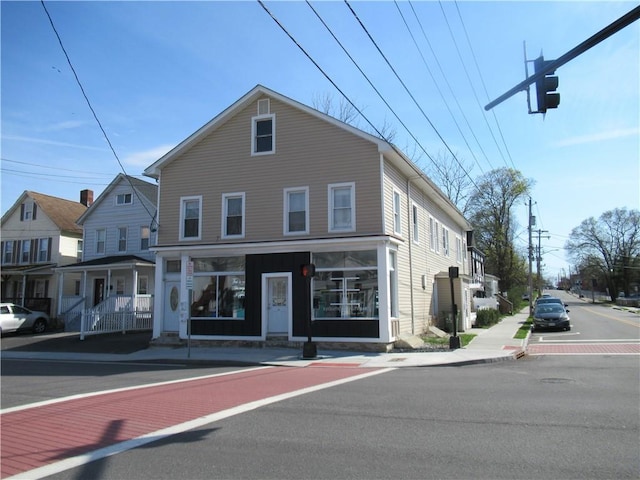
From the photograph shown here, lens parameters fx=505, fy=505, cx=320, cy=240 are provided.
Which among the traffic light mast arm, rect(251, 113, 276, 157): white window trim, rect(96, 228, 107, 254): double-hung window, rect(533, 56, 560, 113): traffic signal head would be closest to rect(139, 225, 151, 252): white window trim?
rect(96, 228, 107, 254): double-hung window

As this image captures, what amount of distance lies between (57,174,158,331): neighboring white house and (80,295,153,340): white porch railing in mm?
671

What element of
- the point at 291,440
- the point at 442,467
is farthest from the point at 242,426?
the point at 442,467

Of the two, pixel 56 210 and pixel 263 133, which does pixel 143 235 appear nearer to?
pixel 56 210

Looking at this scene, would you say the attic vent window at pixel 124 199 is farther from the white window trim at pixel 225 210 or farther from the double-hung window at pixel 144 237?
the white window trim at pixel 225 210

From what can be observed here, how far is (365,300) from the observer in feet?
57.9

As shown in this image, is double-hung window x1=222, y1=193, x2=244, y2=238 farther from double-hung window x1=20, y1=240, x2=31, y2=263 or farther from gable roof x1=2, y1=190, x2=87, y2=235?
double-hung window x1=20, y1=240, x2=31, y2=263

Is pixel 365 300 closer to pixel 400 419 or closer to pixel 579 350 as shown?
pixel 579 350

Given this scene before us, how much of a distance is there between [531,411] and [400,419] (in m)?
2.13

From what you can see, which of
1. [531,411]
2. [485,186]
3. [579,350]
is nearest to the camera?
[531,411]

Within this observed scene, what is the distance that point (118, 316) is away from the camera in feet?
80.7

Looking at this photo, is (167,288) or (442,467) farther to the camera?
(167,288)

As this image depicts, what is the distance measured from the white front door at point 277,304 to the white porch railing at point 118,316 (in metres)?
9.24

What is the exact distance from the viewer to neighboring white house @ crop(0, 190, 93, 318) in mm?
32688

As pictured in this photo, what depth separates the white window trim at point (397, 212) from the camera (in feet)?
64.0
